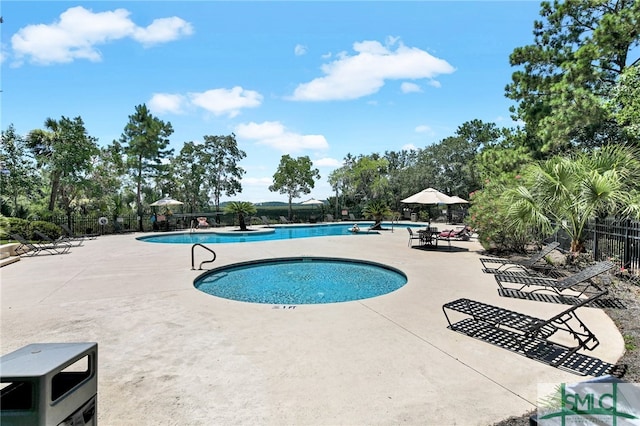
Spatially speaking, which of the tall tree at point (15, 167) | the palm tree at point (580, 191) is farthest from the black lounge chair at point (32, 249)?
the palm tree at point (580, 191)

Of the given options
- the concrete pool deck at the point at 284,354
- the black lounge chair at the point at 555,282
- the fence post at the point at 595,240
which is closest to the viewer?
the concrete pool deck at the point at 284,354

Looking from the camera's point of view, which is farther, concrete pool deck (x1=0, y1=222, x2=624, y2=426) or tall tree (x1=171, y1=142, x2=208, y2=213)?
tall tree (x1=171, y1=142, x2=208, y2=213)

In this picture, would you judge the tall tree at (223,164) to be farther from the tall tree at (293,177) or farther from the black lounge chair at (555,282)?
the black lounge chair at (555,282)

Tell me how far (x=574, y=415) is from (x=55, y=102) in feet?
84.4

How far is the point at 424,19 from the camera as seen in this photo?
433 inches

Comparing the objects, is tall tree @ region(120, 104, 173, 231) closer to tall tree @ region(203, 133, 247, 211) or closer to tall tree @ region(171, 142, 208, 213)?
tall tree @ region(171, 142, 208, 213)

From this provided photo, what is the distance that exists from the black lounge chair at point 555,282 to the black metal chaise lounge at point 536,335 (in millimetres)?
821

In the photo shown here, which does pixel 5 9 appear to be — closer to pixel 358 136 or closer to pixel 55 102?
pixel 55 102

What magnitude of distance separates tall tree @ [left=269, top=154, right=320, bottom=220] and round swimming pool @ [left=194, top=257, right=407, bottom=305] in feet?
78.7

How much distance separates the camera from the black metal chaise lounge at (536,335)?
11.1 feet

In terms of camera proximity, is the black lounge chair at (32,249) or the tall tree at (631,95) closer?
the tall tree at (631,95)

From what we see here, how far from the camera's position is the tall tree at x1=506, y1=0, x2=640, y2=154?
11414 millimetres

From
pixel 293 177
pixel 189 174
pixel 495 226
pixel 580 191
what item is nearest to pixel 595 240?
pixel 580 191

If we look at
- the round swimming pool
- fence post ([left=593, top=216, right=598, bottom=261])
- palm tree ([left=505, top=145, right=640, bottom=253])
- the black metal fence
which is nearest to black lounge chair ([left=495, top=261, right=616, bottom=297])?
the black metal fence
